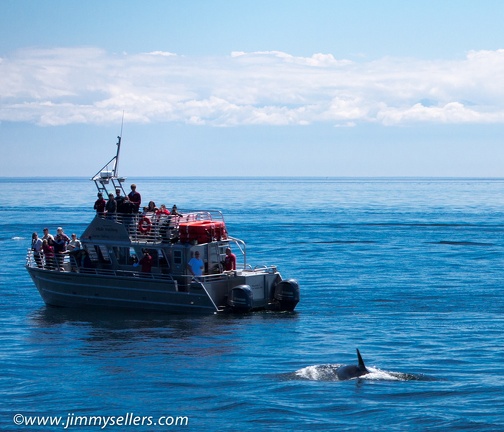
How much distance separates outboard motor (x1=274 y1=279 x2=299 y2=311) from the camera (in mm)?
41469

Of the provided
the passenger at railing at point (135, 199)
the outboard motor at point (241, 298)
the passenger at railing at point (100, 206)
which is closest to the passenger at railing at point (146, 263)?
the passenger at railing at point (135, 199)

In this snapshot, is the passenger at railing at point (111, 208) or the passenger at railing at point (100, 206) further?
the passenger at railing at point (100, 206)

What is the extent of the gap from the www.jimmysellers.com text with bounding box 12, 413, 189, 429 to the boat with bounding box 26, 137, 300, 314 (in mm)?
14119

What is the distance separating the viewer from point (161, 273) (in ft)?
135

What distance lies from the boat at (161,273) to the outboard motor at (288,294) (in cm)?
2

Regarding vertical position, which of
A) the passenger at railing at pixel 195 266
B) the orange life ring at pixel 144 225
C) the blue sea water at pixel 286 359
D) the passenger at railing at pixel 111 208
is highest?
the passenger at railing at pixel 111 208

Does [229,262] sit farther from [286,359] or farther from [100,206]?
[286,359]

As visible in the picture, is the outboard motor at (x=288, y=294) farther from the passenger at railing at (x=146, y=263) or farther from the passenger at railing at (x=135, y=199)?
the passenger at railing at (x=135, y=199)

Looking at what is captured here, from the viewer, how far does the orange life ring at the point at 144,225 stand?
1639 inches

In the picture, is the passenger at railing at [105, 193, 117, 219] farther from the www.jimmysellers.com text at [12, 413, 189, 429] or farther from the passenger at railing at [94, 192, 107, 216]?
the www.jimmysellers.com text at [12, 413, 189, 429]

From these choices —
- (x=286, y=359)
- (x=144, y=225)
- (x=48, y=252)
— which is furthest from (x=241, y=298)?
(x=48, y=252)

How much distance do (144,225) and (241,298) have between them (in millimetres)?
5729

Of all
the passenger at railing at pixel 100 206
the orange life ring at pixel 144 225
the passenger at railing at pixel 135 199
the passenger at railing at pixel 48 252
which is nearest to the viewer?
the orange life ring at pixel 144 225

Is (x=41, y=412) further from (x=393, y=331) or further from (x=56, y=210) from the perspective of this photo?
(x=56, y=210)
